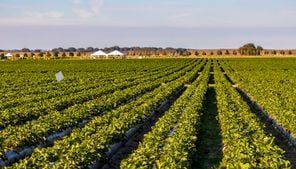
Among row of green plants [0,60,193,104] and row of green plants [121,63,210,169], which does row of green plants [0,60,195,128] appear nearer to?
row of green plants [0,60,193,104]

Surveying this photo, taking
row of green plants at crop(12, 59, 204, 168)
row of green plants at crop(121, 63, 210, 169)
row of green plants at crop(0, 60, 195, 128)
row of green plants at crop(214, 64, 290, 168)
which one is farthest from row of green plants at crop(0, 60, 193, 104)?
row of green plants at crop(214, 64, 290, 168)

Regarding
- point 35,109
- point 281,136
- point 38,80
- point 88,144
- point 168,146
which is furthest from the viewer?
point 38,80

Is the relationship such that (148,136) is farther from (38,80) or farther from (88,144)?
(38,80)

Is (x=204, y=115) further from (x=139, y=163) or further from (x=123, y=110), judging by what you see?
(x=139, y=163)

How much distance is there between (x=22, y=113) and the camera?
66.4 feet

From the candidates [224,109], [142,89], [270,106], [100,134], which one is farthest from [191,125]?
[142,89]

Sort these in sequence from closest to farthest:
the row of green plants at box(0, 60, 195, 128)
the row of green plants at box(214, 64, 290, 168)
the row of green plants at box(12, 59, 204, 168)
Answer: the row of green plants at box(214, 64, 290, 168) < the row of green plants at box(12, 59, 204, 168) < the row of green plants at box(0, 60, 195, 128)

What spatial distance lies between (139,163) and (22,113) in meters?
10.4

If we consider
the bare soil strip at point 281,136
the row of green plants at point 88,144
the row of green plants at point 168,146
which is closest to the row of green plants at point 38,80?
the row of green plants at point 88,144

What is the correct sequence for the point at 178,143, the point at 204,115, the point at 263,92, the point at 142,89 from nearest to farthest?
the point at 178,143 → the point at 204,115 → the point at 263,92 → the point at 142,89

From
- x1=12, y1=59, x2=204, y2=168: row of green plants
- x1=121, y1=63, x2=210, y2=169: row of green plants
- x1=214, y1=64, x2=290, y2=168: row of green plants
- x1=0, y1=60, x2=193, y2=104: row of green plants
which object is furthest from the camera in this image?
x1=0, y1=60, x2=193, y2=104: row of green plants

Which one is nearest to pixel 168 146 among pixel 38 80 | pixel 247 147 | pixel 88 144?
pixel 247 147

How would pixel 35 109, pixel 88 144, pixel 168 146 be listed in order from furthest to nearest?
1. pixel 35 109
2. pixel 88 144
3. pixel 168 146

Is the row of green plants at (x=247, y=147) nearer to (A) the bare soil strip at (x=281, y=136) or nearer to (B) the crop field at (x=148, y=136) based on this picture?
(B) the crop field at (x=148, y=136)
